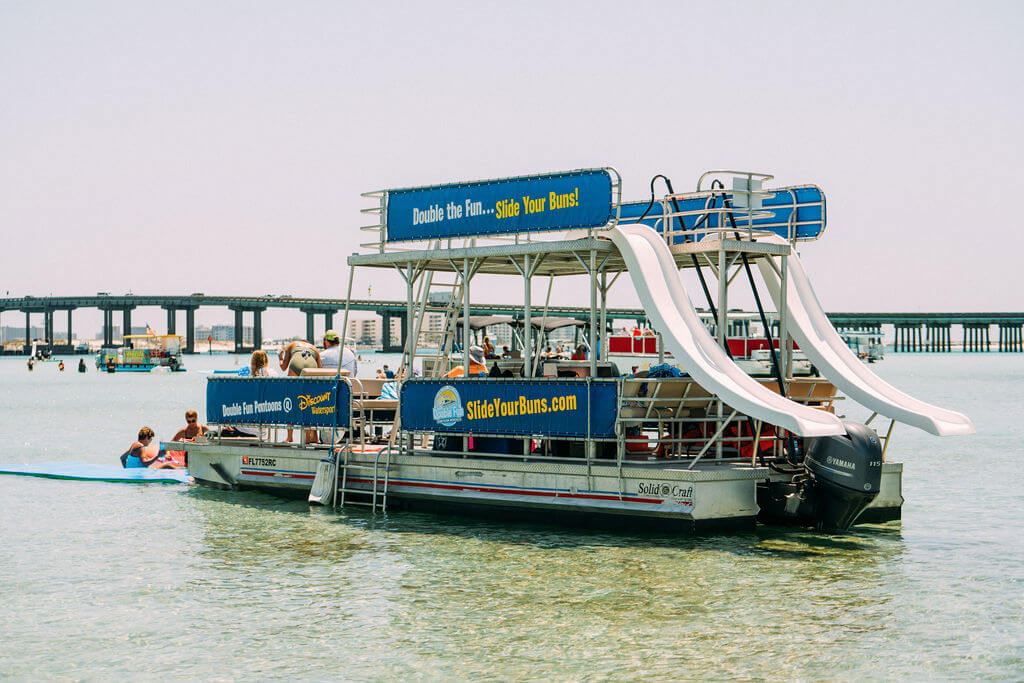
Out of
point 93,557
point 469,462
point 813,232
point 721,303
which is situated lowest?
point 93,557

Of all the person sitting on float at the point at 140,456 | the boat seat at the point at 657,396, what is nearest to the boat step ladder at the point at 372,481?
the boat seat at the point at 657,396

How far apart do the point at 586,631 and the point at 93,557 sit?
7.33m

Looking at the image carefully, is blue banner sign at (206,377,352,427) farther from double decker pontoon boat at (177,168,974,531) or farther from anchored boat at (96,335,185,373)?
anchored boat at (96,335,185,373)

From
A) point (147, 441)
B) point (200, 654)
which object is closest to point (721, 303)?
point (200, 654)

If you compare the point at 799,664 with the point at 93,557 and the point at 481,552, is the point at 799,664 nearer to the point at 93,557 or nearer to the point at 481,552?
the point at 481,552

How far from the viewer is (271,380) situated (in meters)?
18.5

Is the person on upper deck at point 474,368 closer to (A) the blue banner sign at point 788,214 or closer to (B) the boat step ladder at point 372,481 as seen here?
(B) the boat step ladder at point 372,481

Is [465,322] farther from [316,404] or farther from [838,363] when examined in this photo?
[838,363]

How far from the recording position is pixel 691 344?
1395 centimetres

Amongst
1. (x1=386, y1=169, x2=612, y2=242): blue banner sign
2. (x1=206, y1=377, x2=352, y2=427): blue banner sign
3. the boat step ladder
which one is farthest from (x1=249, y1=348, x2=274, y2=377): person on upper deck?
(x1=386, y1=169, x2=612, y2=242): blue banner sign

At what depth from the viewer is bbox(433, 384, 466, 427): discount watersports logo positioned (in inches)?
625

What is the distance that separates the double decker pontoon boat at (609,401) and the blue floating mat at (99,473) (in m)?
3.74

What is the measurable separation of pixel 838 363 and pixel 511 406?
4757 mm

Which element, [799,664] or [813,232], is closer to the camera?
[799,664]
